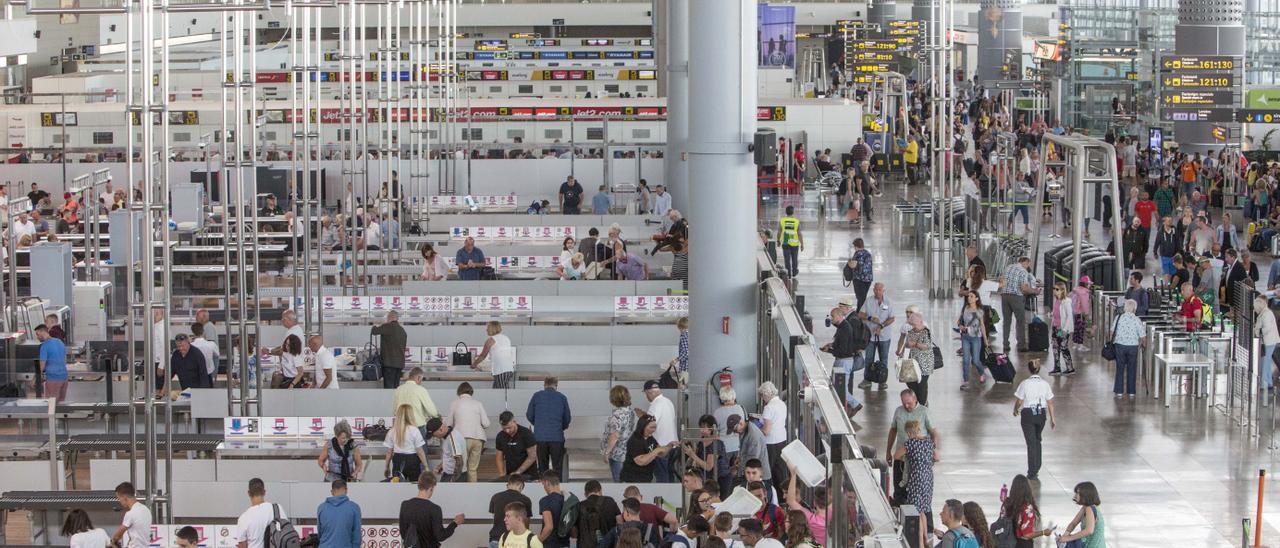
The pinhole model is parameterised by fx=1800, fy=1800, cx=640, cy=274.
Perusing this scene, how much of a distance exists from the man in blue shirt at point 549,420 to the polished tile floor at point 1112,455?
127 inches

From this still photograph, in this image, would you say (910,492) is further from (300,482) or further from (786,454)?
(300,482)

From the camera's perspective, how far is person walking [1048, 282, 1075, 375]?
811 inches

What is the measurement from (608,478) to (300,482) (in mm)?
3266

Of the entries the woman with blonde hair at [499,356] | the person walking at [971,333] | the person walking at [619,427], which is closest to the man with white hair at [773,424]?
the person walking at [619,427]

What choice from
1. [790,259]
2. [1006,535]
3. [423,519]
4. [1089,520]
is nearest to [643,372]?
[423,519]

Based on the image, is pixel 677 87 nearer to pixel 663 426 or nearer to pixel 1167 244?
pixel 1167 244

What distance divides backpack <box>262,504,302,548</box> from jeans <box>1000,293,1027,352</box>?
11.4m

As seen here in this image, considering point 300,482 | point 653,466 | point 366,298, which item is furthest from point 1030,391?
point 366,298

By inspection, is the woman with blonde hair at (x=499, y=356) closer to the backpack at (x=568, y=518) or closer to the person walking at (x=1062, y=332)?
the backpack at (x=568, y=518)

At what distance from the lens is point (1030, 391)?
15492 mm

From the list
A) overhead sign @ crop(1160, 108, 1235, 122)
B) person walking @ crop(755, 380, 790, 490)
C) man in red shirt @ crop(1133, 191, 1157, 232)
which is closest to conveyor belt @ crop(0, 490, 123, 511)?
person walking @ crop(755, 380, 790, 490)

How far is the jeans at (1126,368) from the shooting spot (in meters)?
19.1

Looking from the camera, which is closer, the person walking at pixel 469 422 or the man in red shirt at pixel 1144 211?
the person walking at pixel 469 422

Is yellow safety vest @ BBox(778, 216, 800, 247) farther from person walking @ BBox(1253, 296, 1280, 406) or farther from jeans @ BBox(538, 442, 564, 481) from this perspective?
jeans @ BBox(538, 442, 564, 481)
